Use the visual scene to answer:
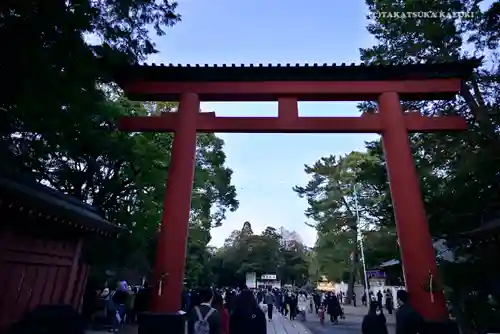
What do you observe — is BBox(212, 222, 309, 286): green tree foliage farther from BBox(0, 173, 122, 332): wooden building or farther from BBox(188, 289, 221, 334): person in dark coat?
BBox(188, 289, 221, 334): person in dark coat

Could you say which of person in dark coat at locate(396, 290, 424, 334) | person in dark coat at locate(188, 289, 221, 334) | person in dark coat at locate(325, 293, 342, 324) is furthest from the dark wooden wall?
person in dark coat at locate(325, 293, 342, 324)

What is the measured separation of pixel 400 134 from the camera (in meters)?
9.47

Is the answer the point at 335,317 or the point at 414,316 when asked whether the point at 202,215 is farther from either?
the point at 414,316

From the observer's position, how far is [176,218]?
351 inches

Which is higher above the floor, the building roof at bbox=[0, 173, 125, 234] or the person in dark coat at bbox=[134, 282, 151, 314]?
the building roof at bbox=[0, 173, 125, 234]

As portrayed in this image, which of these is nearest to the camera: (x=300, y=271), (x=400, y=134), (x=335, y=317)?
(x=400, y=134)

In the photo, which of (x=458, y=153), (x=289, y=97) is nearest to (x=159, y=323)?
(x=289, y=97)

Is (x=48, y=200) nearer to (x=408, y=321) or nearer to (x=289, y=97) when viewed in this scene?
(x=289, y=97)

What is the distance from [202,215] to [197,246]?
3762 mm

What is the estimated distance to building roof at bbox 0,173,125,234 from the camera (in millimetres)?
5868

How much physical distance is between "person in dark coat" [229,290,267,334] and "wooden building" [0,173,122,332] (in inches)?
150

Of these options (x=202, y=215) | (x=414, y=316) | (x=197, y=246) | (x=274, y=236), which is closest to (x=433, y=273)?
(x=414, y=316)

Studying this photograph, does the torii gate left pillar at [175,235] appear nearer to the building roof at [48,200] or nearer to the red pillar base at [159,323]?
the red pillar base at [159,323]

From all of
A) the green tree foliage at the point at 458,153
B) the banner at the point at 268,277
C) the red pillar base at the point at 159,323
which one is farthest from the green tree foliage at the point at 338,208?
the red pillar base at the point at 159,323
